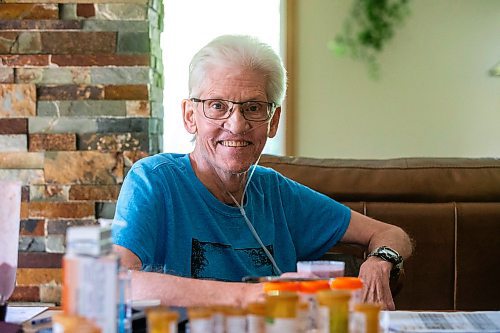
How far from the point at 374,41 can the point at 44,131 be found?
1801 millimetres

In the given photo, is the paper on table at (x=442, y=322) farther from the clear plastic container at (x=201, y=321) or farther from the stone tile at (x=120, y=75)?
the stone tile at (x=120, y=75)

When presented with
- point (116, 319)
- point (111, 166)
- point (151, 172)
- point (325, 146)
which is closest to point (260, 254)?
point (151, 172)

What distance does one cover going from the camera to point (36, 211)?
130 inches

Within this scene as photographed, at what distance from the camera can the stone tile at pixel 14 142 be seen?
130 inches

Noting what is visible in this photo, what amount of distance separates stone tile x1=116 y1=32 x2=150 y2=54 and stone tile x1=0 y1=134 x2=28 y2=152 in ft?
1.68

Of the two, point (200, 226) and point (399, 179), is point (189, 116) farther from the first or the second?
point (399, 179)

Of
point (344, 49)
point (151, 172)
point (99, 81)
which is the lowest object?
point (151, 172)

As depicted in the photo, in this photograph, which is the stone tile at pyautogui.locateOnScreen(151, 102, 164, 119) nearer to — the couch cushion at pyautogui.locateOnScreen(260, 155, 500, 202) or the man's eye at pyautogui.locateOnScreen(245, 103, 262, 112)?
the couch cushion at pyautogui.locateOnScreen(260, 155, 500, 202)

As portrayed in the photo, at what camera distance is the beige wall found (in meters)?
4.29

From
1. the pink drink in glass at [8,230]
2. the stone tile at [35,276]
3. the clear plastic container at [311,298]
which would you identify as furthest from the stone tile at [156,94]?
the clear plastic container at [311,298]

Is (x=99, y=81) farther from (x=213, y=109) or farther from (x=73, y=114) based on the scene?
(x=213, y=109)

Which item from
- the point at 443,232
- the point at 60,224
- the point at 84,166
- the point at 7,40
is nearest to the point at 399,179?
the point at 443,232

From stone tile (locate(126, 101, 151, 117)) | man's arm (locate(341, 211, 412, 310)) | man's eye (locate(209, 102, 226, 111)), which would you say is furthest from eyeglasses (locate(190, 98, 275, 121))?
stone tile (locate(126, 101, 151, 117))

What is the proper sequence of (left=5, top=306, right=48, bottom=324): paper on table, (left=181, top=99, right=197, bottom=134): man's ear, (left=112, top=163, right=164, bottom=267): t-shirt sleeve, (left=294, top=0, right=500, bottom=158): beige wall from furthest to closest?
(left=294, top=0, right=500, bottom=158): beige wall, (left=181, top=99, right=197, bottom=134): man's ear, (left=112, top=163, right=164, bottom=267): t-shirt sleeve, (left=5, top=306, right=48, bottom=324): paper on table
